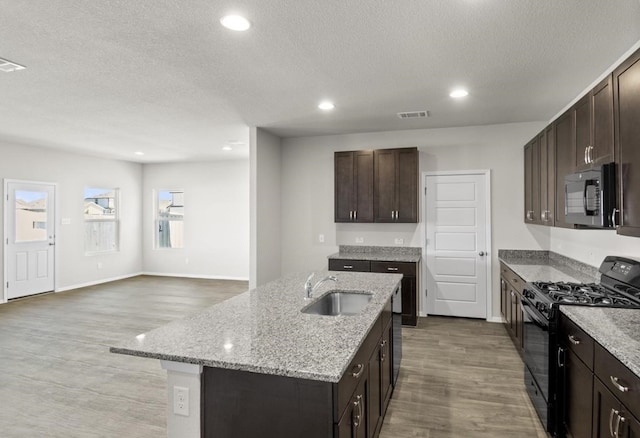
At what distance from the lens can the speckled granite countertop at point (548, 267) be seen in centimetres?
346

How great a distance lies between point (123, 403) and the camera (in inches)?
116

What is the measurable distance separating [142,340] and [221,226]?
23.2ft

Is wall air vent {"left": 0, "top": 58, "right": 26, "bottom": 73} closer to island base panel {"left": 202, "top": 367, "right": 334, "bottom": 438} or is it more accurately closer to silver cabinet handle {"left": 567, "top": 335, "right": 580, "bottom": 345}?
island base panel {"left": 202, "top": 367, "right": 334, "bottom": 438}

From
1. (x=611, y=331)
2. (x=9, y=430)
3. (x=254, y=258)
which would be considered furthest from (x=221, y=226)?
(x=611, y=331)

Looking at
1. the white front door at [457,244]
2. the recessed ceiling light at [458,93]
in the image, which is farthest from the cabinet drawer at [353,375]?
the white front door at [457,244]

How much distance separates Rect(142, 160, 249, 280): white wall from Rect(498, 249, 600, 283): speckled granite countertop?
5503 millimetres

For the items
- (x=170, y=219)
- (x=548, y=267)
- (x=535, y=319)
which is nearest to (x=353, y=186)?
(x=548, y=267)

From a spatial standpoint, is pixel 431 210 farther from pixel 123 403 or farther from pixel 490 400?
pixel 123 403

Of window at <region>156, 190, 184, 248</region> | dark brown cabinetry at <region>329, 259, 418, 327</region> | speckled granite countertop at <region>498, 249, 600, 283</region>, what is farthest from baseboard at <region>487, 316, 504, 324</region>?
window at <region>156, 190, 184, 248</region>

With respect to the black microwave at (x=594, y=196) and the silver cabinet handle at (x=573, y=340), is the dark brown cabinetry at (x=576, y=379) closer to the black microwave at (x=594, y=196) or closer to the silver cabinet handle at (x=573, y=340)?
the silver cabinet handle at (x=573, y=340)

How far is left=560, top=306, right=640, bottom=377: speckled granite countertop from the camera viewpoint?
1592 mm

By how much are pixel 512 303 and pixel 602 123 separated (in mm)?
2215

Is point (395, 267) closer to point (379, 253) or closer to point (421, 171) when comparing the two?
point (379, 253)

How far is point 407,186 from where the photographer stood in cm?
509
